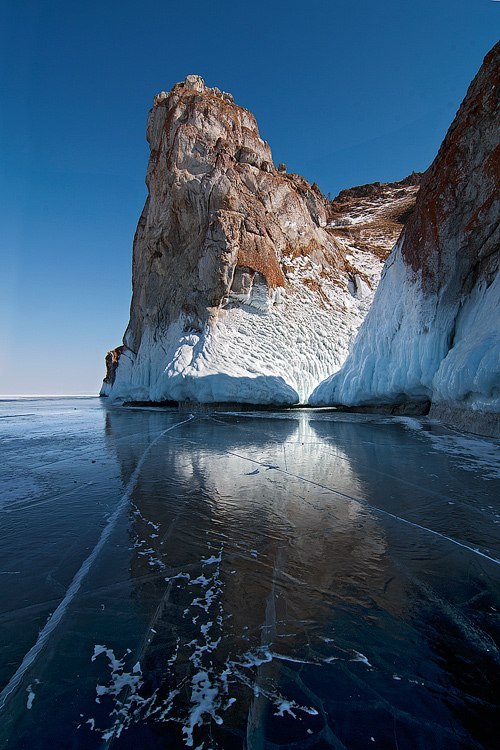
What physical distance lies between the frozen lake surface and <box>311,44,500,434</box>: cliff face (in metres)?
3.67

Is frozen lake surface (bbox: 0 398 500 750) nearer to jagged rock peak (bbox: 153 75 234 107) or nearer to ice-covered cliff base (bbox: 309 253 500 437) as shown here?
ice-covered cliff base (bbox: 309 253 500 437)

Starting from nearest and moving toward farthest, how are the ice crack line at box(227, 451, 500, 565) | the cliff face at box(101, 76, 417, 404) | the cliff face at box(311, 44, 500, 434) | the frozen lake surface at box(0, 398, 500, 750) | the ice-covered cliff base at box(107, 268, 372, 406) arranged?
the frozen lake surface at box(0, 398, 500, 750) → the ice crack line at box(227, 451, 500, 565) → the cliff face at box(311, 44, 500, 434) → the ice-covered cliff base at box(107, 268, 372, 406) → the cliff face at box(101, 76, 417, 404)

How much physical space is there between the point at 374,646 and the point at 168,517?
5.09ft

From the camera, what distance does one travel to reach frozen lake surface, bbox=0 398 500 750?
0.90 m

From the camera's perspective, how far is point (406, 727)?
2.87 ft

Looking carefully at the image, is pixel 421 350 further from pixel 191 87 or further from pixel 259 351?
pixel 191 87

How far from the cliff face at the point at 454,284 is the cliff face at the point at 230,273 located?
18.7 feet

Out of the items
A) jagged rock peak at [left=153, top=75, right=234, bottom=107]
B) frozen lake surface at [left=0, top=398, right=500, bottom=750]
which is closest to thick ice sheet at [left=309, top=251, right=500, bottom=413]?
frozen lake surface at [left=0, top=398, right=500, bottom=750]

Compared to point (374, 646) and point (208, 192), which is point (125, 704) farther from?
point (208, 192)

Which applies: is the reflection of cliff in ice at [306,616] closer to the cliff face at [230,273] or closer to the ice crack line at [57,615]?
the ice crack line at [57,615]

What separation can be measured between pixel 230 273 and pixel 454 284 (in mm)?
Answer: 9483

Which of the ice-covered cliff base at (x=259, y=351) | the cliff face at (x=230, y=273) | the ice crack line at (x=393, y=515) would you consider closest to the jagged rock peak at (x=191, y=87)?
the cliff face at (x=230, y=273)

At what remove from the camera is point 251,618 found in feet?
4.29

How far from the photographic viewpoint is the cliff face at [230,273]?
1452 centimetres
